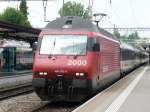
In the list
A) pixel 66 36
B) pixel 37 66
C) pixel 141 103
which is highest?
pixel 66 36

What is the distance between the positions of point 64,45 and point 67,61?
2.40ft

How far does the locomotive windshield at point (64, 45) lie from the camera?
16.3m

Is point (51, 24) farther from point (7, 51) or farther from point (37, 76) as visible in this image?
point (7, 51)

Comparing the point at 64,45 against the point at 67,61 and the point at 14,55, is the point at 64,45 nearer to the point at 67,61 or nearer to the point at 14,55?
the point at 67,61

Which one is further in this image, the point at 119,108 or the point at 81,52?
the point at 81,52

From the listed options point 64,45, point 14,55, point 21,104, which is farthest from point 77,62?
point 14,55

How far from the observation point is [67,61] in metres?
16.0

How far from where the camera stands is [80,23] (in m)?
17.2

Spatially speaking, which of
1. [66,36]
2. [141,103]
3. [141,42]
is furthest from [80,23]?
[141,42]

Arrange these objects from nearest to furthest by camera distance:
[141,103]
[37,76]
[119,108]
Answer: [119,108], [141,103], [37,76]

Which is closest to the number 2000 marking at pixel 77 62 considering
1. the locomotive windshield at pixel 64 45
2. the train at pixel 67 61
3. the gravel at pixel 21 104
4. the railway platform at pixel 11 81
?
the train at pixel 67 61

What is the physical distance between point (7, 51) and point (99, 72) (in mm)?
23574

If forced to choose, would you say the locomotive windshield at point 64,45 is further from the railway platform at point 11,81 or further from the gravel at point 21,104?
the railway platform at point 11,81

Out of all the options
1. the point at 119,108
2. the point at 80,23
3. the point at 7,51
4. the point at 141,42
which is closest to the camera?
the point at 119,108
